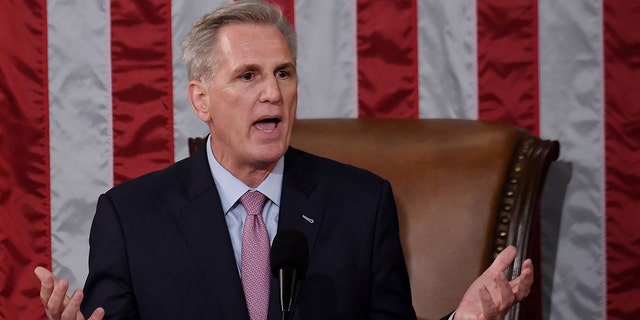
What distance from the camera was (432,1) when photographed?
273 cm

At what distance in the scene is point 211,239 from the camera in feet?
6.77

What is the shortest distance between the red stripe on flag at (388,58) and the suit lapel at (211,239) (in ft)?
2.39

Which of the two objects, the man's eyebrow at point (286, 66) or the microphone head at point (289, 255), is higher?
the man's eyebrow at point (286, 66)

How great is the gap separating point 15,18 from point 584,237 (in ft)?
5.38

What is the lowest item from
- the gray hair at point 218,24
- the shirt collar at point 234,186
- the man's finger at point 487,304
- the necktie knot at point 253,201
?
the man's finger at point 487,304

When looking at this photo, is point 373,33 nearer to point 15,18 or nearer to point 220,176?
point 220,176

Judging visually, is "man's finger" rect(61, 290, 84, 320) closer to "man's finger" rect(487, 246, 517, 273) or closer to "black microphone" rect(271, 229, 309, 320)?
"black microphone" rect(271, 229, 309, 320)

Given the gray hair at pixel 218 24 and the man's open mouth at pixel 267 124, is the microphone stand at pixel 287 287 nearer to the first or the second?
the man's open mouth at pixel 267 124

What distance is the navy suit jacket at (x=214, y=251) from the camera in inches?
80.1

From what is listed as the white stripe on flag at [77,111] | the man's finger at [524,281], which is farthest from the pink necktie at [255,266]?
the white stripe on flag at [77,111]

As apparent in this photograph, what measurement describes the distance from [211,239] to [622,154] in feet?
3.92

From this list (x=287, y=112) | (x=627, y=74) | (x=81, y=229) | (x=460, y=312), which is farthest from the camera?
(x=81, y=229)

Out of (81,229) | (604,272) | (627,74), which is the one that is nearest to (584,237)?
(604,272)

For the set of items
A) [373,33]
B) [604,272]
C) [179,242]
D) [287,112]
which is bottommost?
[604,272]
